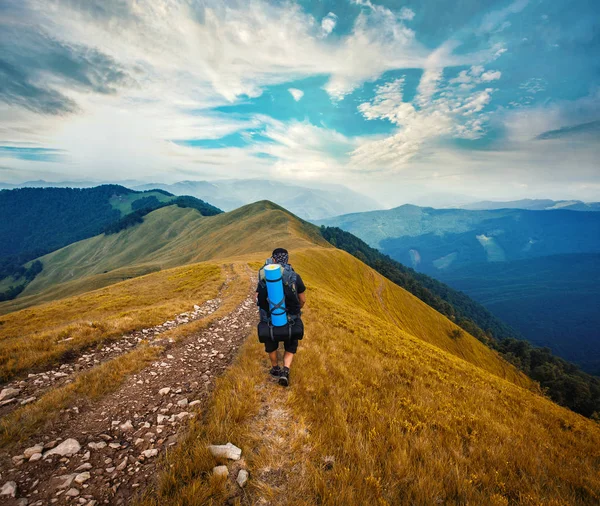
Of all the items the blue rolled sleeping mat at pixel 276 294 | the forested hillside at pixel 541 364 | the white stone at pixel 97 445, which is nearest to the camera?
the white stone at pixel 97 445

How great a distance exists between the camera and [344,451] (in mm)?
4715

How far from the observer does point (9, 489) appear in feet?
11.6

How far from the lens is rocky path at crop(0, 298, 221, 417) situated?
20.2 ft

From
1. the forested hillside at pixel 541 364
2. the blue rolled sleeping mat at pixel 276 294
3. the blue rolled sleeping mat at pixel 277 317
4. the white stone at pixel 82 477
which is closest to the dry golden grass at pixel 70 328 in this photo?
the white stone at pixel 82 477

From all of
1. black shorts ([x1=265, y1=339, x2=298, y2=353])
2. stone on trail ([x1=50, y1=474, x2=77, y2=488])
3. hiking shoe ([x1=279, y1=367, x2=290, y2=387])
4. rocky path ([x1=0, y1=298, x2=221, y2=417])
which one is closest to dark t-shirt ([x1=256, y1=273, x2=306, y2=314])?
black shorts ([x1=265, y1=339, x2=298, y2=353])

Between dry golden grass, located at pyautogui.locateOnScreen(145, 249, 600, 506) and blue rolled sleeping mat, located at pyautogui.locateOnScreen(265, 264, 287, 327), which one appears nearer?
dry golden grass, located at pyautogui.locateOnScreen(145, 249, 600, 506)

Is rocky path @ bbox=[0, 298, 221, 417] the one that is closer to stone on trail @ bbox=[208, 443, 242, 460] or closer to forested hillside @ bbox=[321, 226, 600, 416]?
stone on trail @ bbox=[208, 443, 242, 460]

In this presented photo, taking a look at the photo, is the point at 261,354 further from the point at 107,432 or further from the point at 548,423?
the point at 548,423

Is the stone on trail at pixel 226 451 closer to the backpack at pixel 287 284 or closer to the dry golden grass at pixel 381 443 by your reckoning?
the dry golden grass at pixel 381 443

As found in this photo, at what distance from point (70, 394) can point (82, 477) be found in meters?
3.14

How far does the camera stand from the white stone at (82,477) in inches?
147

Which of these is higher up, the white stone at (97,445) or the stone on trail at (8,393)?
the stone on trail at (8,393)

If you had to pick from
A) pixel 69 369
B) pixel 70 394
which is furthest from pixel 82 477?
pixel 69 369

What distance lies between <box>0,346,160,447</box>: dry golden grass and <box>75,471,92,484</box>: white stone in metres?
1.85
